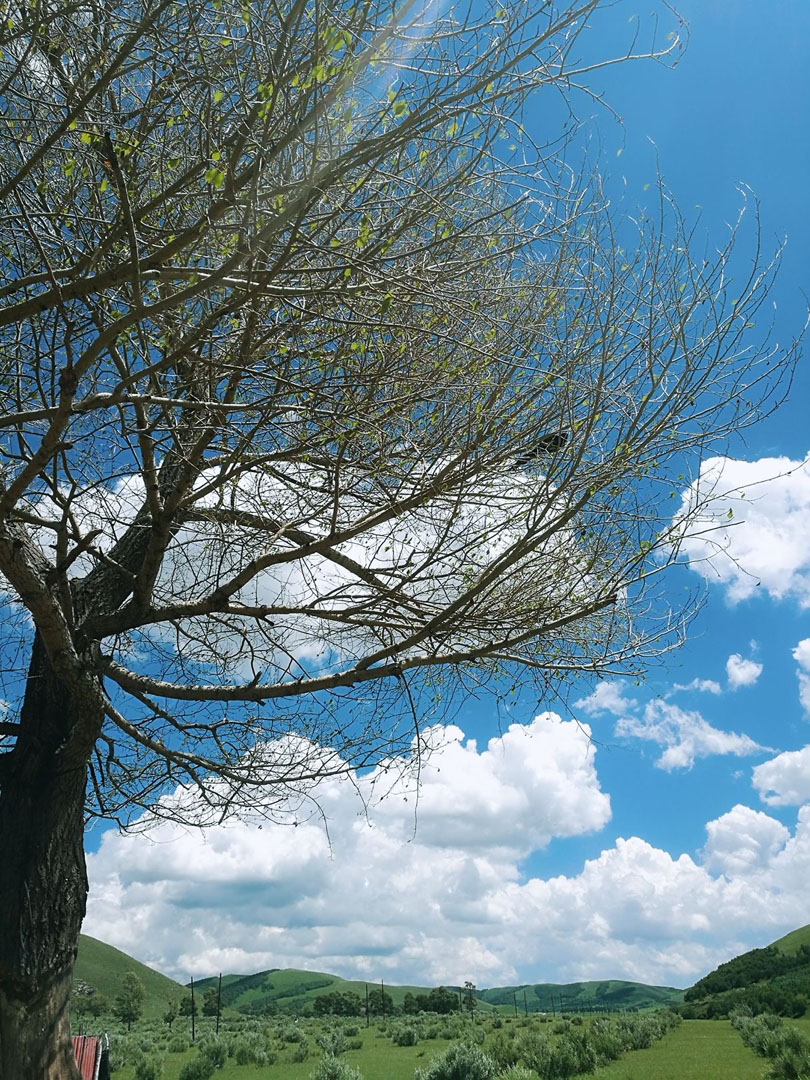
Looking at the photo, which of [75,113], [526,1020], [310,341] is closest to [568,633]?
[310,341]

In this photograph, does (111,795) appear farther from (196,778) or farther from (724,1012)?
(724,1012)

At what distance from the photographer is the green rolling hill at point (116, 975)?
96250 millimetres

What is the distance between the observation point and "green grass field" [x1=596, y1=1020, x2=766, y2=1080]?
28094mm

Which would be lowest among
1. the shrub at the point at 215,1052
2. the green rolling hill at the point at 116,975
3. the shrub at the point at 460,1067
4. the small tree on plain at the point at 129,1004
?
the shrub at the point at 460,1067

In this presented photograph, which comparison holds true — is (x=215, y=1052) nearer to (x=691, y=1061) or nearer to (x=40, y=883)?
(x=691, y=1061)

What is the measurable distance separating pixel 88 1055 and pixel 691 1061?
24.8 m

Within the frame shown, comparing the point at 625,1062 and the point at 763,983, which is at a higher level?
the point at 763,983

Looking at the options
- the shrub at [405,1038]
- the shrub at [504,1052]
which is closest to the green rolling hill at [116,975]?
the shrub at [405,1038]

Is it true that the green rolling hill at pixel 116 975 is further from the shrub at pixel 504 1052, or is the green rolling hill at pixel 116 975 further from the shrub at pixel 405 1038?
the shrub at pixel 504 1052

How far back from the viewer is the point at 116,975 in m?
106

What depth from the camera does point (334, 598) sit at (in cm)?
604

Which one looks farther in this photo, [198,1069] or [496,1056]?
[198,1069]

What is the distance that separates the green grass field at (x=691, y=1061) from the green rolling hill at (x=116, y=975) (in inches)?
2687

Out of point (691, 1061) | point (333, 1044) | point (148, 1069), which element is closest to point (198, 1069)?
point (148, 1069)
